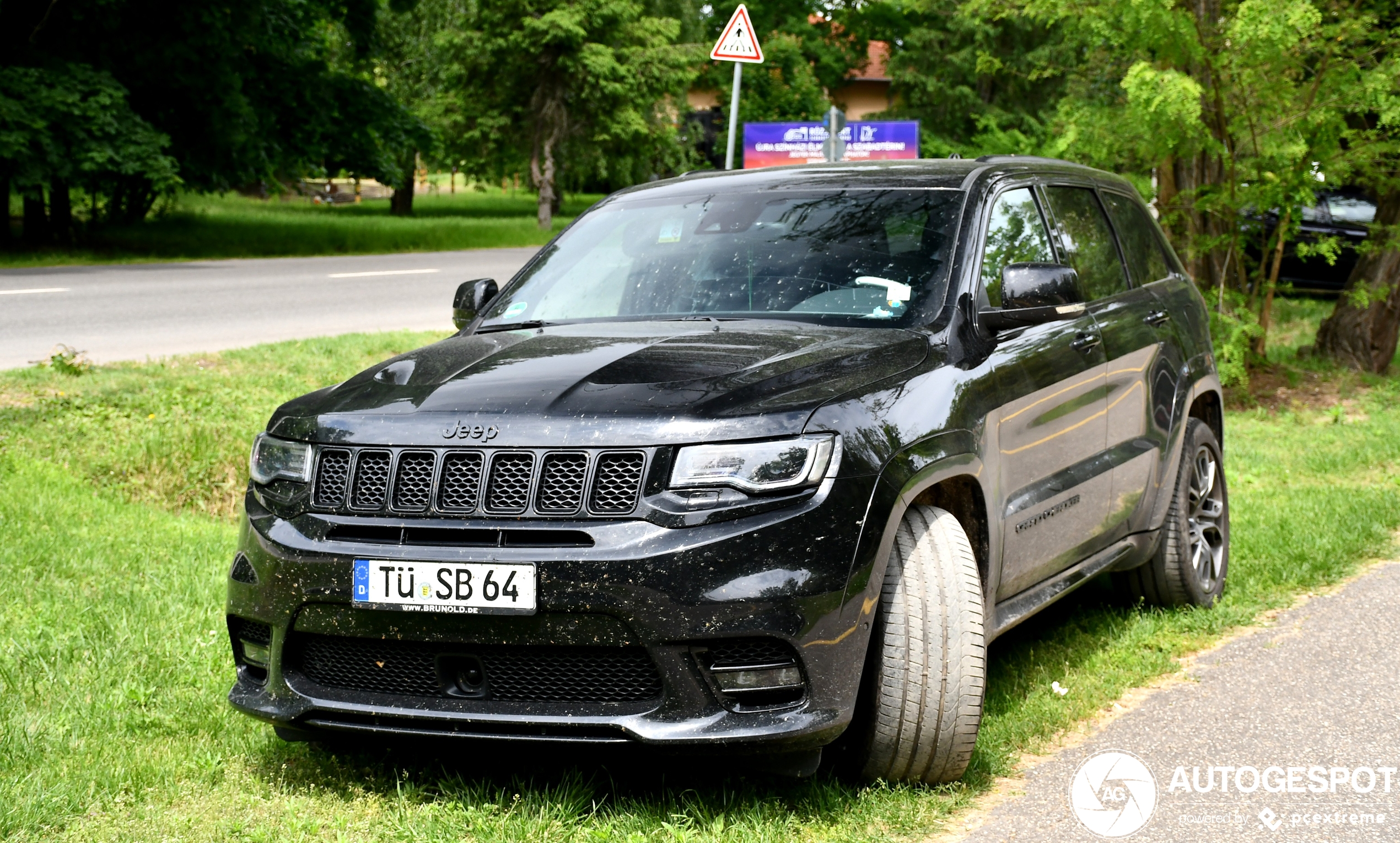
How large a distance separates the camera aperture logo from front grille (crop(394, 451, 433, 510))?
6.19 ft

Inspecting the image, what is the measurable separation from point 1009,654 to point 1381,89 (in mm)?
7535

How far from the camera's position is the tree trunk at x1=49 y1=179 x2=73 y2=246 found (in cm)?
2217

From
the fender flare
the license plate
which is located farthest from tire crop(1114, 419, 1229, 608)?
the license plate

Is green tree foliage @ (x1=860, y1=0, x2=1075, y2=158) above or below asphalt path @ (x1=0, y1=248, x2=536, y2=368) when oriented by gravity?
above

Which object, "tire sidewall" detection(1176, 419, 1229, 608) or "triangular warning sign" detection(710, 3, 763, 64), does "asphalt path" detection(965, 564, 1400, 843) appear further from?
"triangular warning sign" detection(710, 3, 763, 64)

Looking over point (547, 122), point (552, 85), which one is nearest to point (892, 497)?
point (547, 122)

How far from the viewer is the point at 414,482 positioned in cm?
353

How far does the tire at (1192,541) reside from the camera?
19.1ft

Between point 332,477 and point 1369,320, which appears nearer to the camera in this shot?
point 332,477

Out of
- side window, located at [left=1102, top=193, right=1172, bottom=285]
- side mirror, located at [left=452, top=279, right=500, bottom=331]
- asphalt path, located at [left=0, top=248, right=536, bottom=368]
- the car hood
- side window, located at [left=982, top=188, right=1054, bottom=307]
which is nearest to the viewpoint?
the car hood

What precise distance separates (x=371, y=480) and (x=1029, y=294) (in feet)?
6.64

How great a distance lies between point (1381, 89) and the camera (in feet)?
35.8

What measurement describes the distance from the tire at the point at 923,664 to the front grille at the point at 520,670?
62 centimetres

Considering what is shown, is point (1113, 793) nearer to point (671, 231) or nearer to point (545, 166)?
point (671, 231)
